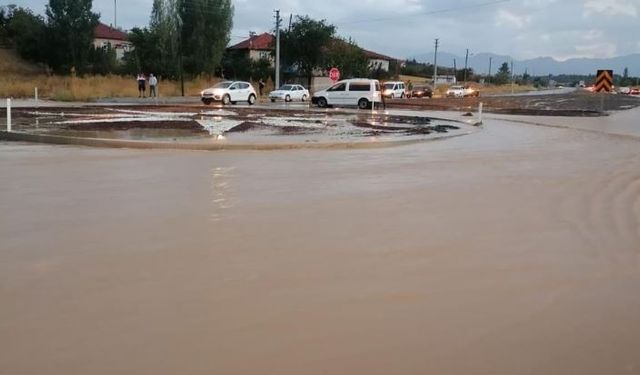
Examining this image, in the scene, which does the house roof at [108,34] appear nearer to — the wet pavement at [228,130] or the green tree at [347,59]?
the green tree at [347,59]

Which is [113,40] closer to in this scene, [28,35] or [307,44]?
[28,35]

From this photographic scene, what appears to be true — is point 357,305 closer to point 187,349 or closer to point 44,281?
point 187,349

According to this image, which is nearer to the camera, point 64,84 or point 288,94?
point 288,94

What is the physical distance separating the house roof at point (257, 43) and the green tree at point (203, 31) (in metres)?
15.8

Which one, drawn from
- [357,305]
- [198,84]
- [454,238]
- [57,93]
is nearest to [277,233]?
[454,238]

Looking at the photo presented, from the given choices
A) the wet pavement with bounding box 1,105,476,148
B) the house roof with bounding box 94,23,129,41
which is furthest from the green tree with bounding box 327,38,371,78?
the wet pavement with bounding box 1,105,476,148

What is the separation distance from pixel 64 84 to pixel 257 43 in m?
37.9

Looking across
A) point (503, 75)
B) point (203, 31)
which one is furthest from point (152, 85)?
point (503, 75)

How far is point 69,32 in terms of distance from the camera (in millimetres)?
57719

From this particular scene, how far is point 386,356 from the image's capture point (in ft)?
13.0

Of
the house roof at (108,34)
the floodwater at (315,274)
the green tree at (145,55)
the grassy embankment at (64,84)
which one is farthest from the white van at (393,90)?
the floodwater at (315,274)

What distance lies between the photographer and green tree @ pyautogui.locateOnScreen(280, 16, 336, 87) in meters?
67.1

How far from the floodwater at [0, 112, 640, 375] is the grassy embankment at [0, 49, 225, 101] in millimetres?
35357

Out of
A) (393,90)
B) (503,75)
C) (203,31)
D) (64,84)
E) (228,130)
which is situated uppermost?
(503,75)
